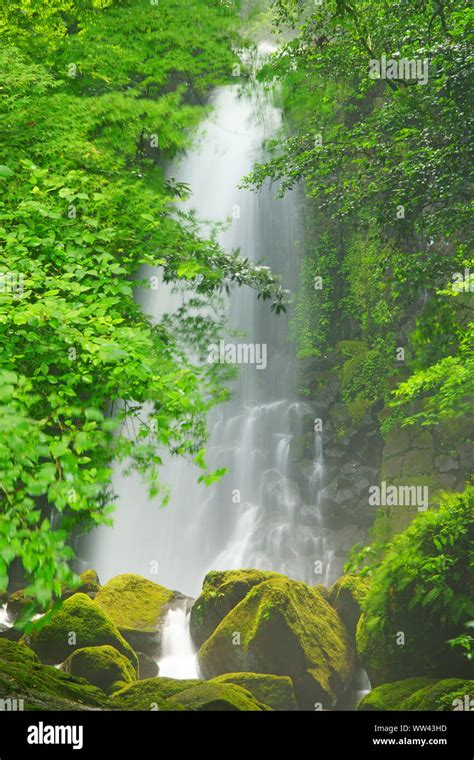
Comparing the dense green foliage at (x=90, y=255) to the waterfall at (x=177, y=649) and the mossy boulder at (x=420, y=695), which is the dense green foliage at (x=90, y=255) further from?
the mossy boulder at (x=420, y=695)

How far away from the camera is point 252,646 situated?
6109 mm

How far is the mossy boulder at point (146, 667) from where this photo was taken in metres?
6.46

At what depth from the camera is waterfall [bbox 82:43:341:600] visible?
309 inches

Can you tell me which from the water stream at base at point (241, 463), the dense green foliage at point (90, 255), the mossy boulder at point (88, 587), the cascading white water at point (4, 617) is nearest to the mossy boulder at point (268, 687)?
the water stream at base at point (241, 463)

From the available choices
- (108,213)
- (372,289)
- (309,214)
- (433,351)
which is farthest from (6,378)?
(309,214)

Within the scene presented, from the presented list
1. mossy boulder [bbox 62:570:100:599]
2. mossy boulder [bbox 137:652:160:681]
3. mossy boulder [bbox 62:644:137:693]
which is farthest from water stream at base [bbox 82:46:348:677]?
mossy boulder [bbox 62:644:137:693]

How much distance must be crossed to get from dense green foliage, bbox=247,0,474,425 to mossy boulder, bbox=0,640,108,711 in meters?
3.89

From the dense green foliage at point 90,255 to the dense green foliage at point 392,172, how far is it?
1106 mm

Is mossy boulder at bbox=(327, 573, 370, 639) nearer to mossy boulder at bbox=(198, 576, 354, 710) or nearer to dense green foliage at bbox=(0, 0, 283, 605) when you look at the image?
mossy boulder at bbox=(198, 576, 354, 710)

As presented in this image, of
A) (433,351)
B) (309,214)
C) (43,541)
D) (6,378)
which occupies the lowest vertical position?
(43,541)
